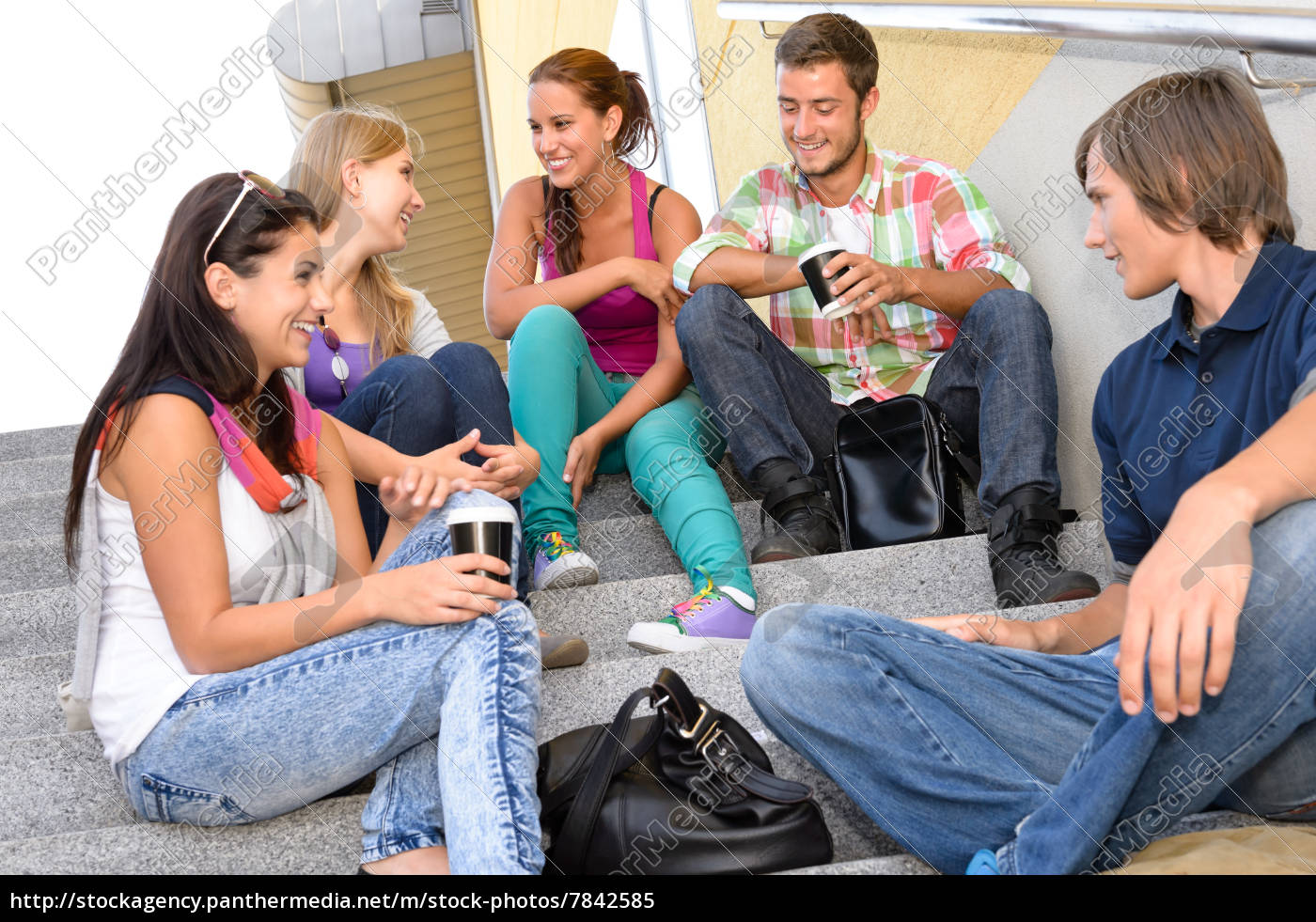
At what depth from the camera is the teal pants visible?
1680mm

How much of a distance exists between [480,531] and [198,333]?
16.3 inches

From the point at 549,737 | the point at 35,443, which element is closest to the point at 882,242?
the point at 549,737

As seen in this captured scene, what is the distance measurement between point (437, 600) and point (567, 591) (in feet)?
2.02

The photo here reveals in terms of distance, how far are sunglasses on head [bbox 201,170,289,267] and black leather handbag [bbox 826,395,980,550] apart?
102 centimetres

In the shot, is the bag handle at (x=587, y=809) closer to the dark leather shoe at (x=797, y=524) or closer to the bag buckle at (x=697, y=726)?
the bag buckle at (x=697, y=726)

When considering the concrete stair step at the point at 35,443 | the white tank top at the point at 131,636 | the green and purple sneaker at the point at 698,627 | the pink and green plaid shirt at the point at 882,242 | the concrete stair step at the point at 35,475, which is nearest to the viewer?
the white tank top at the point at 131,636

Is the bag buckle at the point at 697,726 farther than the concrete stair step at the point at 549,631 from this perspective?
No

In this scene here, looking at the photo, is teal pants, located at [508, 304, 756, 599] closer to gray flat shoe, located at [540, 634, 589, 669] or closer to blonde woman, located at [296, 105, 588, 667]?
blonde woman, located at [296, 105, 588, 667]

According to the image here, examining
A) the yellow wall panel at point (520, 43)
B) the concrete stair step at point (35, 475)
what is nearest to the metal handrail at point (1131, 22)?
the concrete stair step at point (35, 475)

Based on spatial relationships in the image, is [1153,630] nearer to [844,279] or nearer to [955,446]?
[844,279]

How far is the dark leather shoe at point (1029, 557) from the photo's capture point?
1545mm

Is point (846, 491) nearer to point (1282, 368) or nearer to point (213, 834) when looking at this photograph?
point (1282, 368)

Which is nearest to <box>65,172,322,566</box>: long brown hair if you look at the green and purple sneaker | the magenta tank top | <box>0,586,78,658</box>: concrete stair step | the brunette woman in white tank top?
the brunette woman in white tank top

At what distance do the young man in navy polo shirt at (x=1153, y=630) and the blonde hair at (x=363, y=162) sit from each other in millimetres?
1111
